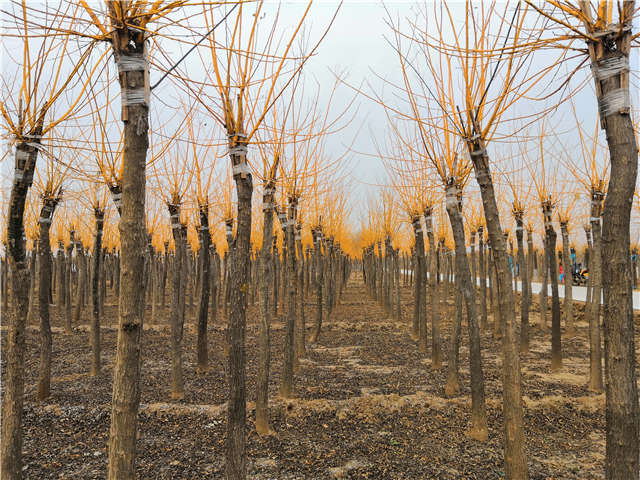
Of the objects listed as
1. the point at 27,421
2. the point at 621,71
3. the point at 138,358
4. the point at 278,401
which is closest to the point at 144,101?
the point at 138,358

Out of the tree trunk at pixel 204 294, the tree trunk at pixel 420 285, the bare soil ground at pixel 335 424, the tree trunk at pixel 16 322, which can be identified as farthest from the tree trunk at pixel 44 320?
the tree trunk at pixel 420 285

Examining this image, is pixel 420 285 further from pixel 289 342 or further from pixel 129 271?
pixel 129 271

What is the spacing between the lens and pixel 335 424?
5023 mm

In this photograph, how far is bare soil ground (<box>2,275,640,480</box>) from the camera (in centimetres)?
399

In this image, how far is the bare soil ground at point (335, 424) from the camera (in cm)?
399

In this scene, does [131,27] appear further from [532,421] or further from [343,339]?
[343,339]

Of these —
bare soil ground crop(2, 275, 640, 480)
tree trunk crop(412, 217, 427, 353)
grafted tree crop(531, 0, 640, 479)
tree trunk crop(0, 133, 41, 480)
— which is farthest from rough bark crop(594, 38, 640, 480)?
tree trunk crop(412, 217, 427, 353)

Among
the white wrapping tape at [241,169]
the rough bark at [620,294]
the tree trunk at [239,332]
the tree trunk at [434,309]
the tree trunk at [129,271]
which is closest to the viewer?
the tree trunk at [129,271]

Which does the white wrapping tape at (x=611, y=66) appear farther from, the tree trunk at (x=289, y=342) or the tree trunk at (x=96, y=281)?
the tree trunk at (x=96, y=281)

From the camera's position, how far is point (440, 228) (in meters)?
16.9

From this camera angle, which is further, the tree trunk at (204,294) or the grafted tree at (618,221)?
the tree trunk at (204,294)

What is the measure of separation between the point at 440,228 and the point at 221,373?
12091 mm

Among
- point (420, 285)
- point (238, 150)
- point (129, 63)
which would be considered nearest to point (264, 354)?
point (238, 150)

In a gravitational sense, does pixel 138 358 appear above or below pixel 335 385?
above
